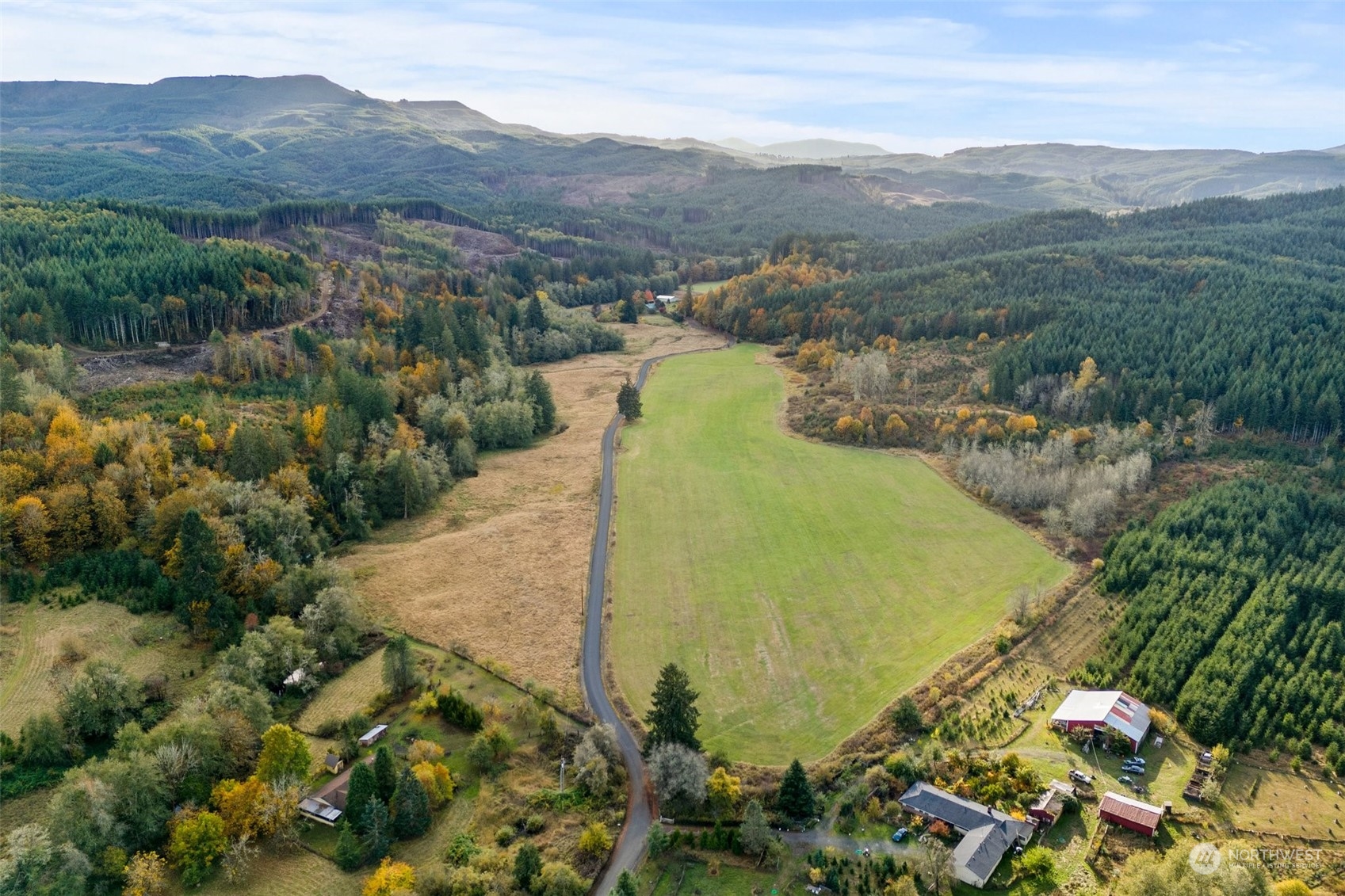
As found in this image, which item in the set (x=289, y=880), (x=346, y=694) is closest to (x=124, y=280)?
(x=346, y=694)

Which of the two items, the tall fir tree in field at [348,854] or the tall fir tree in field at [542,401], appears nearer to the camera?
the tall fir tree in field at [348,854]

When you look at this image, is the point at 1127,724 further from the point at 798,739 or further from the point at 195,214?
the point at 195,214

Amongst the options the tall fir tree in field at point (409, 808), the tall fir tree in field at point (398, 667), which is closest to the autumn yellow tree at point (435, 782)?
the tall fir tree in field at point (409, 808)

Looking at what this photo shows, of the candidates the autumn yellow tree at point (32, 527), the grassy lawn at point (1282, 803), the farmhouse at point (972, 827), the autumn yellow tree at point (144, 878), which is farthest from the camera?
the autumn yellow tree at point (32, 527)

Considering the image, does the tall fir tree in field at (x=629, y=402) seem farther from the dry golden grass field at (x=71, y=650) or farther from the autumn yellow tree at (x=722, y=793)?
the autumn yellow tree at (x=722, y=793)

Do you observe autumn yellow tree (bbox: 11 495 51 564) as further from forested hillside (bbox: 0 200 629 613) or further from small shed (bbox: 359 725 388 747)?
small shed (bbox: 359 725 388 747)

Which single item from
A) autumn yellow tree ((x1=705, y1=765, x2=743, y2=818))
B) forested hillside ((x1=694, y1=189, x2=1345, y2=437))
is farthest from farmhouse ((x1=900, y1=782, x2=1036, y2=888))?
forested hillside ((x1=694, y1=189, x2=1345, y2=437))

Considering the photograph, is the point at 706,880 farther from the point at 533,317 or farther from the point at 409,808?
the point at 533,317

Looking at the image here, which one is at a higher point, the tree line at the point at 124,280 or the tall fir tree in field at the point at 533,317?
the tree line at the point at 124,280
